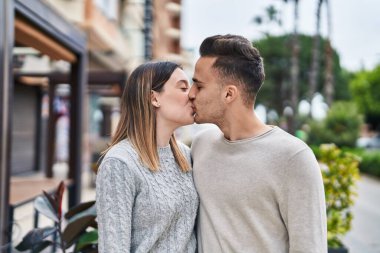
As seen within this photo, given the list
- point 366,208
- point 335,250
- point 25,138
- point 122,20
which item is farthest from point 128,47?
point 335,250

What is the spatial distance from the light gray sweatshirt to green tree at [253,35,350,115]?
4747 cm

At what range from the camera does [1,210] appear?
3.71m

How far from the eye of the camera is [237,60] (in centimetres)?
219

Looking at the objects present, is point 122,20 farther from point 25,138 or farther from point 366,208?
point 366,208

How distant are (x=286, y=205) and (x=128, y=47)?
20.0 meters

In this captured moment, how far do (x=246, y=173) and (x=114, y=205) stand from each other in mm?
534

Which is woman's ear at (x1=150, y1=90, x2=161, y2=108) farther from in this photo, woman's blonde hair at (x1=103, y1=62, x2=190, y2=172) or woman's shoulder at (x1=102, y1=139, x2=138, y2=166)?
woman's shoulder at (x1=102, y1=139, x2=138, y2=166)

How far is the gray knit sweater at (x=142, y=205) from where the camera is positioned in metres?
2.04

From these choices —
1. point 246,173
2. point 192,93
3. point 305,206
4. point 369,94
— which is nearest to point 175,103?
point 192,93

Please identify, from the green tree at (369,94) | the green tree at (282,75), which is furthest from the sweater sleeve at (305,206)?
the green tree at (369,94)

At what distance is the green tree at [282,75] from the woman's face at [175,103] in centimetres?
4734

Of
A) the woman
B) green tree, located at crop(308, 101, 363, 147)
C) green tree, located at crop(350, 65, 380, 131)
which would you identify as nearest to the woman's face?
the woman

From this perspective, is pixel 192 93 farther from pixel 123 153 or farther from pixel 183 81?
pixel 123 153

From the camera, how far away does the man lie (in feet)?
6.56
